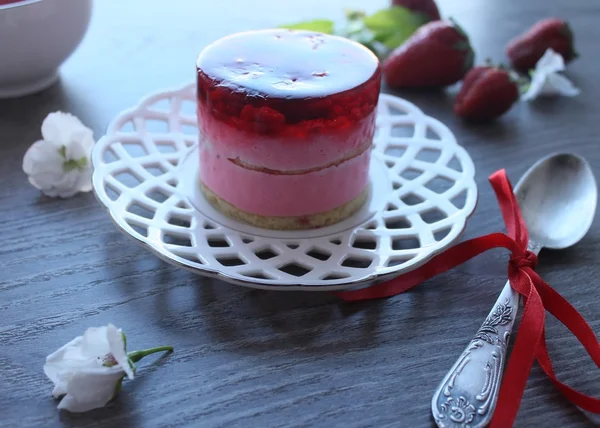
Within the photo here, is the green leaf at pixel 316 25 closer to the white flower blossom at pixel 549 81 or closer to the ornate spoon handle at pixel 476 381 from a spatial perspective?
the white flower blossom at pixel 549 81

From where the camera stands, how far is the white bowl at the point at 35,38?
1063 millimetres

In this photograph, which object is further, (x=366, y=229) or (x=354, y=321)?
(x=366, y=229)

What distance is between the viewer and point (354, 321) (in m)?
0.79

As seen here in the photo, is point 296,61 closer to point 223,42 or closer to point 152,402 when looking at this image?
point 223,42

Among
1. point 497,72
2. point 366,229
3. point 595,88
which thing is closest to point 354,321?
point 366,229

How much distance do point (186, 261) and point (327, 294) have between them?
17 cm

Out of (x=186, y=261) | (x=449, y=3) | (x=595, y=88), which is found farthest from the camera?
(x=449, y=3)

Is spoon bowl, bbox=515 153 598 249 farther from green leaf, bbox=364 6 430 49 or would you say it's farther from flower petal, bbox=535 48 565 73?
green leaf, bbox=364 6 430 49

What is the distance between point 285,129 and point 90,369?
36 centimetres

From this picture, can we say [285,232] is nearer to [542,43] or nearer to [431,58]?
[431,58]

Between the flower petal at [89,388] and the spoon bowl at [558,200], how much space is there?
21.7 inches

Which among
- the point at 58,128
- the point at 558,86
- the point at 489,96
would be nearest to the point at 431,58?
the point at 489,96

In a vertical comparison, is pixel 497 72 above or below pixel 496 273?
above

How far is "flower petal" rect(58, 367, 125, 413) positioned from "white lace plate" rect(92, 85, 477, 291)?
154mm
